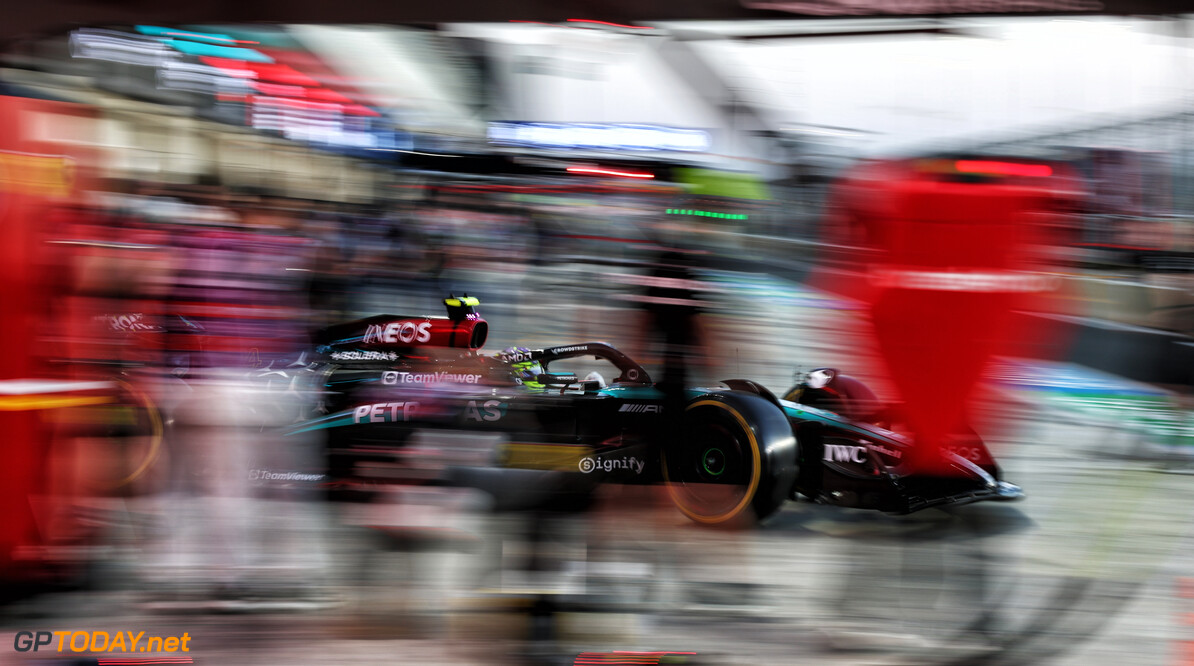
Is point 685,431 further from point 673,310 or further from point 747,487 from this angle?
point 673,310

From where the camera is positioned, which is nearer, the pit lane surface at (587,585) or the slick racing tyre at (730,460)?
the pit lane surface at (587,585)

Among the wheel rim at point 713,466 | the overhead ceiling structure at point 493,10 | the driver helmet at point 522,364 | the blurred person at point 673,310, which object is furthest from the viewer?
the driver helmet at point 522,364

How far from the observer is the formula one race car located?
2992 millimetres

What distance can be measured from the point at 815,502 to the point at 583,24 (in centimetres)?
217

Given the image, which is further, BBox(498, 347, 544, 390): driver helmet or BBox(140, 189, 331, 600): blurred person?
BBox(498, 347, 544, 390): driver helmet

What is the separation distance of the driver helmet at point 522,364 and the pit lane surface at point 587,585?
726 millimetres

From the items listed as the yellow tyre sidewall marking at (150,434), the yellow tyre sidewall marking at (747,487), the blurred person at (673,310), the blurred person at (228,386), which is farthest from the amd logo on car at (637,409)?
the yellow tyre sidewall marking at (150,434)

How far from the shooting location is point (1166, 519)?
3414 mm

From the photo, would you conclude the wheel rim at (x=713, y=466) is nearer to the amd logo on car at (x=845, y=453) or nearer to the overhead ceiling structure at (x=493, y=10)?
the amd logo on car at (x=845, y=453)

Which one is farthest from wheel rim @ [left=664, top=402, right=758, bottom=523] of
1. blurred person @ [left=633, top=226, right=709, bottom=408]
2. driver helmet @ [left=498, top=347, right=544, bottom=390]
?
blurred person @ [left=633, top=226, right=709, bottom=408]

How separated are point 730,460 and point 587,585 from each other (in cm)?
97

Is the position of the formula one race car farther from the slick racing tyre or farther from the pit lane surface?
the pit lane surface

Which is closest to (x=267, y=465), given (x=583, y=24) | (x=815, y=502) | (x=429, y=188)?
(x=429, y=188)

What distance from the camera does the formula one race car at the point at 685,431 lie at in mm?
2992
